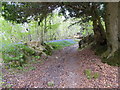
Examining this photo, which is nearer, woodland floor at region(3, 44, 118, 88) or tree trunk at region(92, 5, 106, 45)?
woodland floor at region(3, 44, 118, 88)

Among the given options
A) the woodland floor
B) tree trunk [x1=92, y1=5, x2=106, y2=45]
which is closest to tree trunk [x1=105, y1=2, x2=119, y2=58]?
the woodland floor

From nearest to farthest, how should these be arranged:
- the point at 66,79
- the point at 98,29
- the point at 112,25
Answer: the point at 66,79, the point at 112,25, the point at 98,29

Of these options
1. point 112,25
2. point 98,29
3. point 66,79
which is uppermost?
point 112,25

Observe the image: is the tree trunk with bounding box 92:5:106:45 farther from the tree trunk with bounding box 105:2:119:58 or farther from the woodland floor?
the woodland floor

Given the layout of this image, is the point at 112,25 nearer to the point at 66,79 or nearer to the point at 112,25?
the point at 112,25

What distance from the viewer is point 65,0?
13.5 feet

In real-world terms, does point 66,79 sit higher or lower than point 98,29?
lower

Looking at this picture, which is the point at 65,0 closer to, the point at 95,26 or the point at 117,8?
the point at 117,8

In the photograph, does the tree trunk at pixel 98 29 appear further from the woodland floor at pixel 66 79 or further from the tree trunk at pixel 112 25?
the woodland floor at pixel 66 79

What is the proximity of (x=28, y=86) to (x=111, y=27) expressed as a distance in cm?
484

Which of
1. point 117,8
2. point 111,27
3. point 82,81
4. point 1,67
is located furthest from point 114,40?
point 1,67

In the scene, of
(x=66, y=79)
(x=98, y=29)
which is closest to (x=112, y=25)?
(x=98, y=29)

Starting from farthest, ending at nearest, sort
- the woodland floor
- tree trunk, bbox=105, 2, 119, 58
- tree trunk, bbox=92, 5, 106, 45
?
1. tree trunk, bbox=92, 5, 106, 45
2. tree trunk, bbox=105, 2, 119, 58
3. the woodland floor

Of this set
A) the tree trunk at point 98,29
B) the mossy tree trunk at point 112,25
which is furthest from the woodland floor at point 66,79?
the tree trunk at point 98,29
